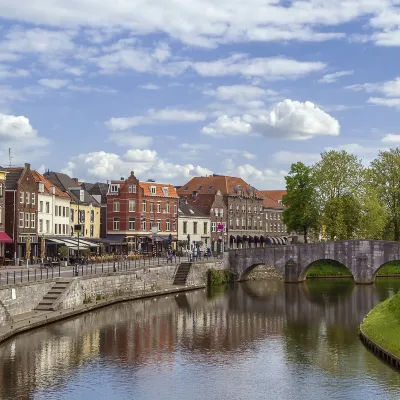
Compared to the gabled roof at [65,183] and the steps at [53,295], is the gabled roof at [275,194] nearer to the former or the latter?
the gabled roof at [65,183]

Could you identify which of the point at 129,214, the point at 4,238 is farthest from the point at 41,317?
the point at 129,214

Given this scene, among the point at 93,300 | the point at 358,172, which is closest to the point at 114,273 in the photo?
the point at 93,300

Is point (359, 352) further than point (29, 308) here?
No

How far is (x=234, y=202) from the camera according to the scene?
12275cm

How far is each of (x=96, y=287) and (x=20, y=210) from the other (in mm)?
22150

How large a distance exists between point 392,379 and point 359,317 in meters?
22.4

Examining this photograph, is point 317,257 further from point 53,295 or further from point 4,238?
point 53,295

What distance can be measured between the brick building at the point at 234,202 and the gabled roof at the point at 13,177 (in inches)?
1725

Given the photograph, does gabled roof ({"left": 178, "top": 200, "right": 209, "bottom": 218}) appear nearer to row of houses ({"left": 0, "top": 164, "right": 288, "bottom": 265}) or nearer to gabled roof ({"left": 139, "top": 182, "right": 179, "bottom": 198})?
row of houses ({"left": 0, "top": 164, "right": 288, "bottom": 265})

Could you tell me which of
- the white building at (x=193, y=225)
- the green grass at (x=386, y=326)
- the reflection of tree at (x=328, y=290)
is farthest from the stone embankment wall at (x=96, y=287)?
the white building at (x=193, y=225)

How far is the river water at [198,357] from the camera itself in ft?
104

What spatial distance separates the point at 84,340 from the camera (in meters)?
43.0

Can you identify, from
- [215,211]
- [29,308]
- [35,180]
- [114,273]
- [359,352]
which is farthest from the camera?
[215,211]

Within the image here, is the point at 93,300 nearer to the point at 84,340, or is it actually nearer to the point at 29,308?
the point at 29,308
